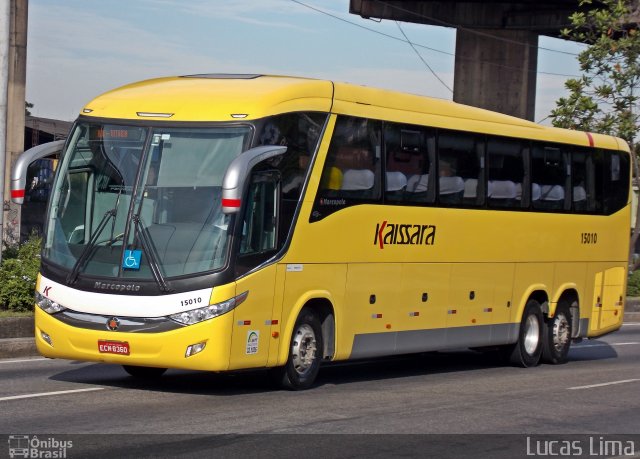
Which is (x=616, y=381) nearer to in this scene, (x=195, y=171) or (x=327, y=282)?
(x=327, y=282)

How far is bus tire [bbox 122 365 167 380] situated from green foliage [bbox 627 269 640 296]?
2417 cm

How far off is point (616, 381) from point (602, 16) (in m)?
17.3

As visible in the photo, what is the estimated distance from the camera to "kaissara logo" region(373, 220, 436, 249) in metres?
15.7

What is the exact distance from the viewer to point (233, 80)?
14.6 meters

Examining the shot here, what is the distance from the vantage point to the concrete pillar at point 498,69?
4306cm

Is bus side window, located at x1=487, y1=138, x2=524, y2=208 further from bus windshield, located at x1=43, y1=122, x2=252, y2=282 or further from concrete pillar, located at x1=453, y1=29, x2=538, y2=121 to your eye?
concrete pillar, located at x1=453, y1=29, x2=538, y2=121

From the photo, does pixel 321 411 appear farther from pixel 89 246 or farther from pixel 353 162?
pixel 353 162

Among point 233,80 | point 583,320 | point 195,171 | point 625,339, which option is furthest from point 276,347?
point 625,339

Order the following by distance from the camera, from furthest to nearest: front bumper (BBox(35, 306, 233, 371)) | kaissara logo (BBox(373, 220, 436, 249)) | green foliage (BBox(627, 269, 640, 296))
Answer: green foliage (BBox(627, 269, 640, 296)), kaissara logo (BBox(373, 220, 436, 249)), front bumper (BBox(35, 306, 233, 371))

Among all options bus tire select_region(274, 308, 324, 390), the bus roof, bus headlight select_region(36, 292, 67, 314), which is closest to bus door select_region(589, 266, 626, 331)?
the bus roof

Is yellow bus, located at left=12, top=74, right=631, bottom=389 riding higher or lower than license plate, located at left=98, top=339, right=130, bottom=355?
higher

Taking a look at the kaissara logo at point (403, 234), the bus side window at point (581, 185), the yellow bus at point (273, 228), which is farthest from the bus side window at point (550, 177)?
the kaissara logo at point (403, 234)

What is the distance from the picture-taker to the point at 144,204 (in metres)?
13.2

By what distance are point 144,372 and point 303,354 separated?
6.58 feet
